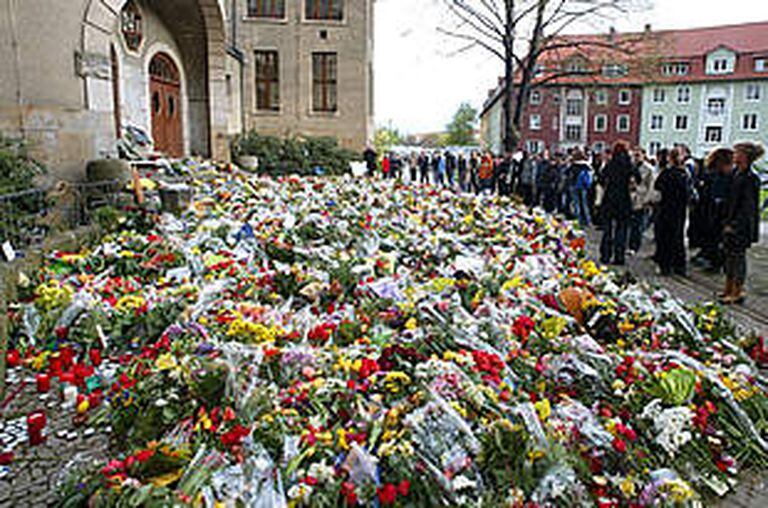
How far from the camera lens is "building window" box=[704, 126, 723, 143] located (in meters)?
57.6

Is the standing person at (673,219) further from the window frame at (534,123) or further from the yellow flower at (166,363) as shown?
the window frame at (534,123)

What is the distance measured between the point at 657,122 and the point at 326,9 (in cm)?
4513

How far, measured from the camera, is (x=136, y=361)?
13.8ft

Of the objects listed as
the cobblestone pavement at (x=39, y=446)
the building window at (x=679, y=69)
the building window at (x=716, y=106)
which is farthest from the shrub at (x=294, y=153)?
the building window at (x=716, y=106)

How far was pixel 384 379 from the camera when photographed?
3.71 metres

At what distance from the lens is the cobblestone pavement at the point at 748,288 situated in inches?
130

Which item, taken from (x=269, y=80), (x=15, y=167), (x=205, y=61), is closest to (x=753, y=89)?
(x=269, y=80)

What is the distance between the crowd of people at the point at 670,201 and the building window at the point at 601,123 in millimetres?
50770

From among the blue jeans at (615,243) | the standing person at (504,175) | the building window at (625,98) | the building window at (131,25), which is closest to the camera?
the blue jeans at (615,243)

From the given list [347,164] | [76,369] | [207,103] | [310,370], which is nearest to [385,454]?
[310,370]

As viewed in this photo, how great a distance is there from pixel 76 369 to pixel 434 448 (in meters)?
2.80

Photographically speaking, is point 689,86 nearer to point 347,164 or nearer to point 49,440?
Result: point 347,164

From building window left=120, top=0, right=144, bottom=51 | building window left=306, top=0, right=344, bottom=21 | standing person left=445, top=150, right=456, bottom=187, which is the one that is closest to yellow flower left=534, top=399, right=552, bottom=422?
building window left=120, top=0, right=144, bottom=51

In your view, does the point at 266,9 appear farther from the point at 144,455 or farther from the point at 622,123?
the point at 622,123
